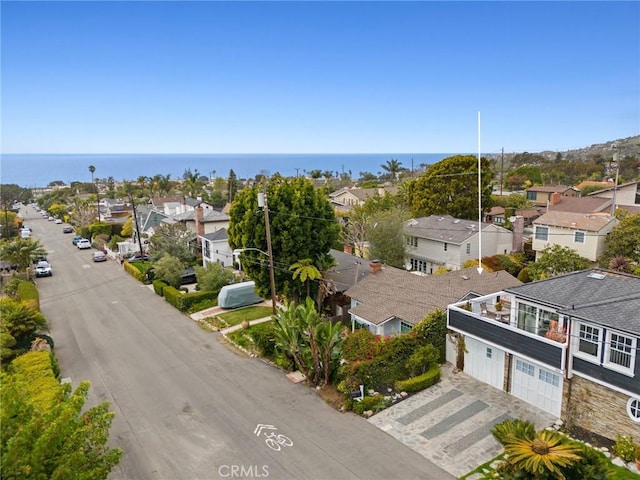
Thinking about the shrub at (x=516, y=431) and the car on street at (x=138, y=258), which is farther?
the car on street at (x=138, y=258)

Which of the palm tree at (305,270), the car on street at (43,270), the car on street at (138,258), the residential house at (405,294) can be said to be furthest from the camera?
the car on street at (138,258)

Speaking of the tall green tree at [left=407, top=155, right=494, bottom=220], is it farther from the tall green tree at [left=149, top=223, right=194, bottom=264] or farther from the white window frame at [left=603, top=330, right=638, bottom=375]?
the white window frame at [left=603, top=330, right=638, bottom=375]

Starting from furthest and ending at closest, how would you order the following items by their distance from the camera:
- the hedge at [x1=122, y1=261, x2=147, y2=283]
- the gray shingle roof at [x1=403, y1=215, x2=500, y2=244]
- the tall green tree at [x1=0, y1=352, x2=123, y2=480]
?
the hedge at [x1=122, y1=261, x2=147, y2=283] < the gray shingle roof at [x1=403, y1=215, x2=500, y2=244] < the tall green tree at [x1=0, y1=352, x2=123, y2=480]

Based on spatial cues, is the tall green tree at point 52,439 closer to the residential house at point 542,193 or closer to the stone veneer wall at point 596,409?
the stone veneer wall at point 596,409

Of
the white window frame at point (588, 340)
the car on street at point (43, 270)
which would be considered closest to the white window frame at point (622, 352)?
the white window frame at point (588, 340)

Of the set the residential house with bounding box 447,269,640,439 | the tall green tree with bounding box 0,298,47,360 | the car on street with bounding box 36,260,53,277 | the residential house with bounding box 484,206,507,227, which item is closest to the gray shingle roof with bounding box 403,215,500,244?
the residential house with bounding box 484,206,507,227

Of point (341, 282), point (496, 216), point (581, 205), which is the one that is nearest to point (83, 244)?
point (341, 282)

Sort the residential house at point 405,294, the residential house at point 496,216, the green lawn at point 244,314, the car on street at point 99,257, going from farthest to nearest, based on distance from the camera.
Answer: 1. the residential house at point 496,216
2. the car on street at point 99,257
3. the green lawn at point 244,314
4. the residential house at point 405,294
